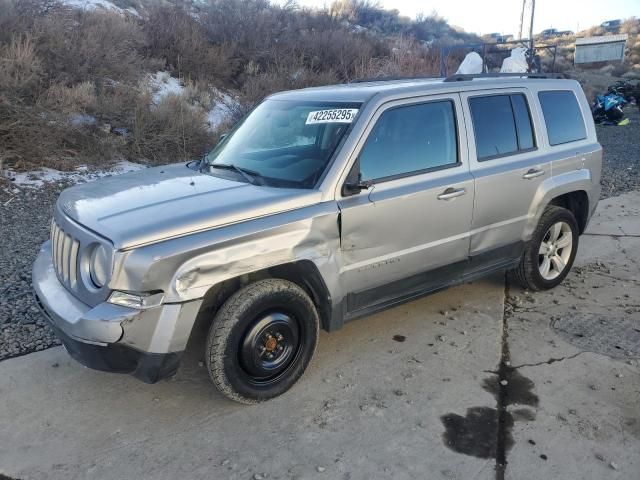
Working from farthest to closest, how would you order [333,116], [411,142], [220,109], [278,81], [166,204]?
[278,81] → [220,109] → [411,142] → [333,116] → [166,204]

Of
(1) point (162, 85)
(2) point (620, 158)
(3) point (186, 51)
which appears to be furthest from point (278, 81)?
(2) point (620, 158)

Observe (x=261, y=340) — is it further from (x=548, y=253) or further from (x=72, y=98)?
(x=72, y=98)

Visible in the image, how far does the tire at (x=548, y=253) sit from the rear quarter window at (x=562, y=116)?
632mm

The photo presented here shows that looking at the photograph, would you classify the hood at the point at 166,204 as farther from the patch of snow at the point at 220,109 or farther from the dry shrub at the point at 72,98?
the patch of snow at the point at 220,109

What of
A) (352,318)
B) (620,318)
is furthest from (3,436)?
(620,318)

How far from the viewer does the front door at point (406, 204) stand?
149 inches

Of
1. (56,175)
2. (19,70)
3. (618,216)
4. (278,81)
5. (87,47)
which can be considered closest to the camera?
(618,216)

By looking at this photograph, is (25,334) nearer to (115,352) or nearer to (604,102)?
(115,352)

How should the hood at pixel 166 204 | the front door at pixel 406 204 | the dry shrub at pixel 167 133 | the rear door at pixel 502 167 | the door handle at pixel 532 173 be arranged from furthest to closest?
the dry shrub at pixel 167 133 < the door handle at pixel 532 173 < the rear door at pixel 502 167 < the front door at pixel 406 204 < the hood at pixel 166 204

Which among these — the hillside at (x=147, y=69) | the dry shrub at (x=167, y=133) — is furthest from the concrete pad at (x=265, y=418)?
the dry shrub at (x=167, y=133)

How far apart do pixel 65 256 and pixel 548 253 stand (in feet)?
13.1

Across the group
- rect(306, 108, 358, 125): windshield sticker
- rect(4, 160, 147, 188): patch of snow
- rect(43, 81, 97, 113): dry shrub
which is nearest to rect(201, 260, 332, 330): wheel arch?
rect(306, 108, 358, 125): windshield sticker

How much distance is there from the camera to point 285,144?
13.7 ft

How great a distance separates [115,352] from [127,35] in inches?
457
